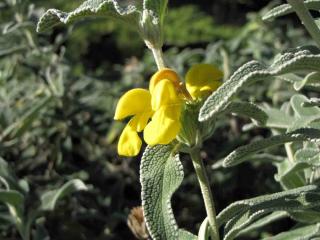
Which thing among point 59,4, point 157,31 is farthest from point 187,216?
point 59,4

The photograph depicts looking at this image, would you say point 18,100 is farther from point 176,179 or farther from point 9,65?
point 176,179

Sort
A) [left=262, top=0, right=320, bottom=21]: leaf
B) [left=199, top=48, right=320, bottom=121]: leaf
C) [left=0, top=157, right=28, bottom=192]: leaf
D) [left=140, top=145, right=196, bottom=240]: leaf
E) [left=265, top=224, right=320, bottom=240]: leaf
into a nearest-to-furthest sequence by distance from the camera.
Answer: [left=199, top=48, right=320, bottom=121]: leaf, [left=140, top=145, right=196, bottom=240]: leaf, [left=262, top=0, right=320, bottom=21]: leaf, [left=265, top=224, right=320, bottom=240]: leaf, [left=0, top=157, right=28, bottom=192]: leaf

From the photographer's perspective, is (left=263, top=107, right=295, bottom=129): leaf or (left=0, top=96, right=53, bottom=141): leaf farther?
(left=0, top=96, right=53, bottom=141): leaf

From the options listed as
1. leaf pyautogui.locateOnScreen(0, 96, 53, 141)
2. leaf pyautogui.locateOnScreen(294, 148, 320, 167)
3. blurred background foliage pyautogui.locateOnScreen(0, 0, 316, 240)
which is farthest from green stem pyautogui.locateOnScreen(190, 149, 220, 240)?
leaf pyautogui.locateOnScreen(0, 96, 53, 141)

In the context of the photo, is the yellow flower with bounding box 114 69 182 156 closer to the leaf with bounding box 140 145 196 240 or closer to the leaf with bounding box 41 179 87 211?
the leaf with bounding box 140 145 196 240

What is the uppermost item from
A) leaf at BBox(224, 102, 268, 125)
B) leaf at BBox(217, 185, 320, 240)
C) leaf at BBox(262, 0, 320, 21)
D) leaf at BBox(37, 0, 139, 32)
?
leaf at BBox(37, 0, 139, 32)

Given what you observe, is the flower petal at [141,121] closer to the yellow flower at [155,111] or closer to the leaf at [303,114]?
the yellow flower at [155,111]

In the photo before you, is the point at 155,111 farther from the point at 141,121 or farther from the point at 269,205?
the point at 269,205
